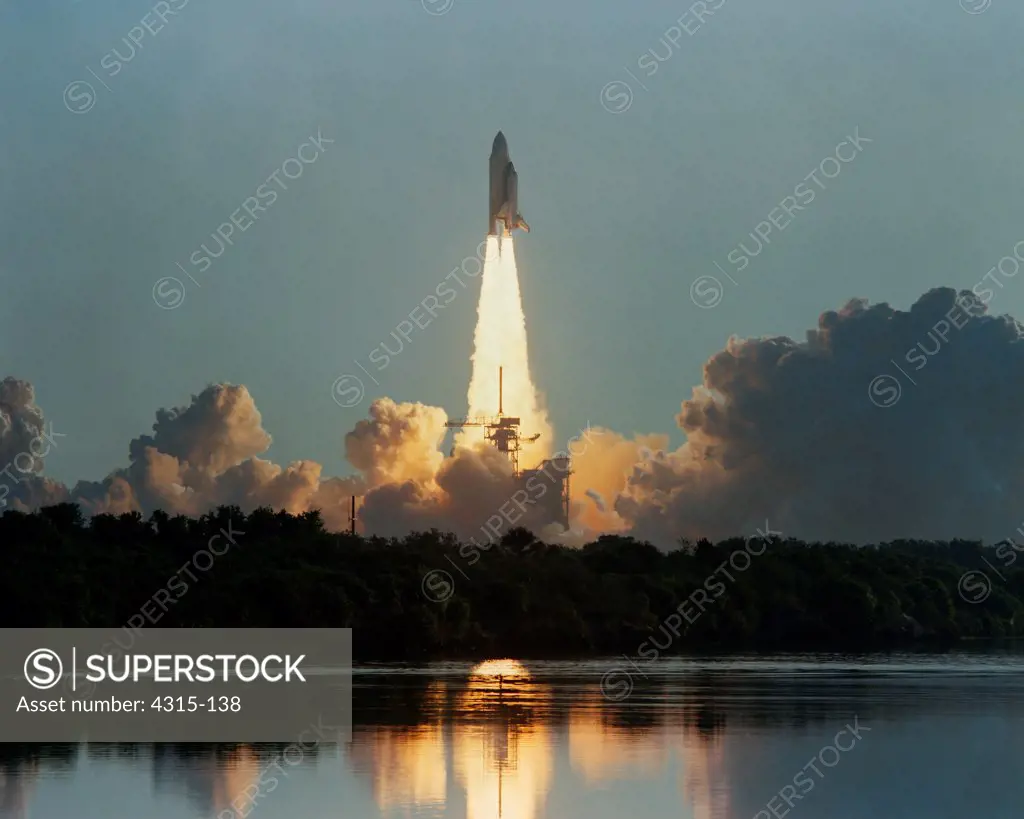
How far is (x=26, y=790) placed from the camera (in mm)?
47969

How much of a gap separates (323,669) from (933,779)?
4614cm

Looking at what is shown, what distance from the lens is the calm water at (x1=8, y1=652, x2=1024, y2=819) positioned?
4584 cm

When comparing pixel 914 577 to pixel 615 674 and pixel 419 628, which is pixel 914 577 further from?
pixel 615 674

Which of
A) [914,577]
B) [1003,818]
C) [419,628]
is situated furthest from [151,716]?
[914,577]

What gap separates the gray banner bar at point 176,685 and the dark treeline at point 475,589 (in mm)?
2348

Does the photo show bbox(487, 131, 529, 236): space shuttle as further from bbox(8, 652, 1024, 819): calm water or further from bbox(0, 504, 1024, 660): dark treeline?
bbox(8, 652, 1024, 819): calm water

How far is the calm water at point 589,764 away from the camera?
150 feet

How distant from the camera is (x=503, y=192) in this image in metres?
123

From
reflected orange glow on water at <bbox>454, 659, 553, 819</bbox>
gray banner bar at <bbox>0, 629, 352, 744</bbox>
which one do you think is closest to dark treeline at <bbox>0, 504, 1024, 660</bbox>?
gray banner bar at <bbox>0, 629, 352, 744</bbox>

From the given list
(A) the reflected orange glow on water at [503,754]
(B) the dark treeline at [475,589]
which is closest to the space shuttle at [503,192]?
(B) the dark treeline at [475,589]

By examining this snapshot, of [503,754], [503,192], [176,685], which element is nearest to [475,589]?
[503,192]

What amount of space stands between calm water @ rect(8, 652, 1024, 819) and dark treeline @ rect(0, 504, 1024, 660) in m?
34.4

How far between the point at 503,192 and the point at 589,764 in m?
73.9

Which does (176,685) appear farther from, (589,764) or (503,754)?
(589,764)
